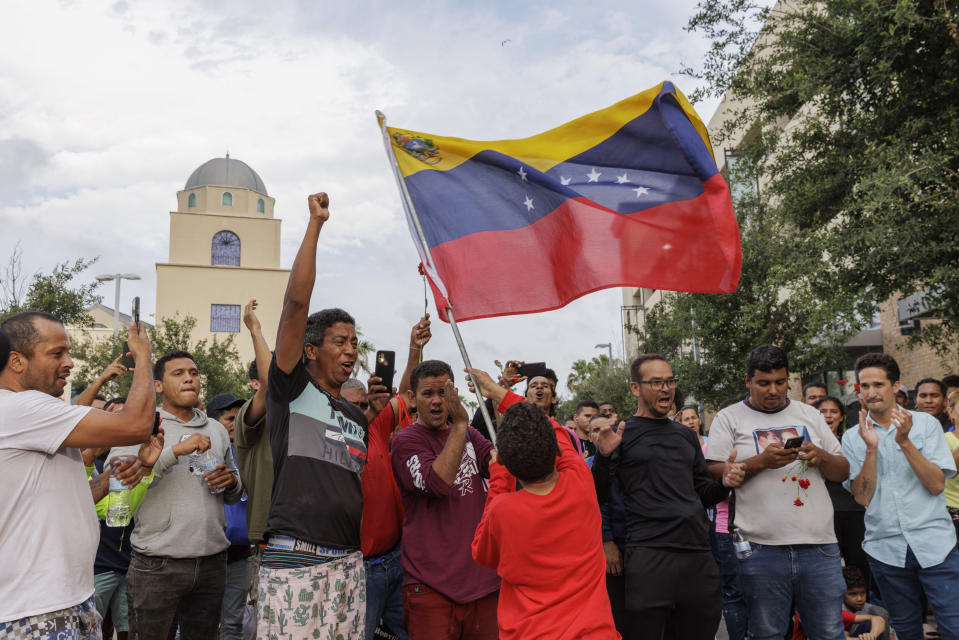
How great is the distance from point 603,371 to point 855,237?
3664 cm

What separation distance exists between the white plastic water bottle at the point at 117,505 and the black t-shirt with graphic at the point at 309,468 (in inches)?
→ 52.7

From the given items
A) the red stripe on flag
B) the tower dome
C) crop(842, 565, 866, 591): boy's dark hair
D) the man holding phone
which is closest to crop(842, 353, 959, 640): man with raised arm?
the man holding phone

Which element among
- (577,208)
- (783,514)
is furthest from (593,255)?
(783,514)

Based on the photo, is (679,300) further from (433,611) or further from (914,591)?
(433,611)

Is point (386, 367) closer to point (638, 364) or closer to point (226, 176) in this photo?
point (638, 364)

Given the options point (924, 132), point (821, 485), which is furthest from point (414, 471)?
point (924, 132)

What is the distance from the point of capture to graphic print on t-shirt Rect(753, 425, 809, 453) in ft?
17.8

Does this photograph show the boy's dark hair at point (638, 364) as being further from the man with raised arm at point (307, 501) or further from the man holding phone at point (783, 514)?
the man with raised arm at point (307, 501)

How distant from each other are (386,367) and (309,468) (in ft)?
5.56

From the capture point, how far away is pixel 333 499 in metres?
4.01

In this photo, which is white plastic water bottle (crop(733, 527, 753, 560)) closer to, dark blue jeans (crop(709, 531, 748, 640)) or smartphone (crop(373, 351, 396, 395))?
dark blue jeans (crop(709, 531, 748, 640))

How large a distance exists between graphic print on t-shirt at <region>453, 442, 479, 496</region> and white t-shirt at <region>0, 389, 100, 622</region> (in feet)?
7.14

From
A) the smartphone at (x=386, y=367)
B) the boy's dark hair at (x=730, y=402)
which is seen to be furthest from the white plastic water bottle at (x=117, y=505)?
the boy's dark hair at (x=730, y=402)

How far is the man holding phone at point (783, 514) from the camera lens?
16.9ft
